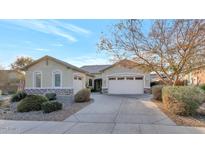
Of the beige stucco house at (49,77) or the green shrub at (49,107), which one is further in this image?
the beige stucco house at (49,77)

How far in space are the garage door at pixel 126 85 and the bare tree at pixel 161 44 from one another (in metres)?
8.73

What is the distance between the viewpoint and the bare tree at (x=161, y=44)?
9789mm

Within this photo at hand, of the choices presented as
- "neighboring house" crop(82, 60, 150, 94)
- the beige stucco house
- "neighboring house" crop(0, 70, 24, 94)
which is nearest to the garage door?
"neighboring house" crop(82, 60, 150, 94)

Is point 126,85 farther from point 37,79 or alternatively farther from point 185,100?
point 185,100

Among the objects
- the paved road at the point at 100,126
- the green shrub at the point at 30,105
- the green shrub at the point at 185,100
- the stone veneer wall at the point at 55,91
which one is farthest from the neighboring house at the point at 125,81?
the paved road at the point at 100,126

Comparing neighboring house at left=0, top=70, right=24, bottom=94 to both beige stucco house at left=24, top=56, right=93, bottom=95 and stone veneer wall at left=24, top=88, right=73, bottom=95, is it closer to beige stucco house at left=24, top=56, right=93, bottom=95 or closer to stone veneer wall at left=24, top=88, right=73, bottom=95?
beige stucco house at left=24, top=56, right=93, bottom=95

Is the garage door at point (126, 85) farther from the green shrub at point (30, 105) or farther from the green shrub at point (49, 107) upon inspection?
the green shrub at point (30, 105)

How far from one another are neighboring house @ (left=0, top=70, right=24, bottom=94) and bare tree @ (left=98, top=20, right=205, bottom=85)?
12002mm

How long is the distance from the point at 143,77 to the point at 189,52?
36.0 feet

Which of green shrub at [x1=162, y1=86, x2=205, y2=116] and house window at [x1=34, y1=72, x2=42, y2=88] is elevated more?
house window at [x1=34, y1=72, x2=42, y2=88]

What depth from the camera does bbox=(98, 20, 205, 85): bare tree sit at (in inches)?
385
